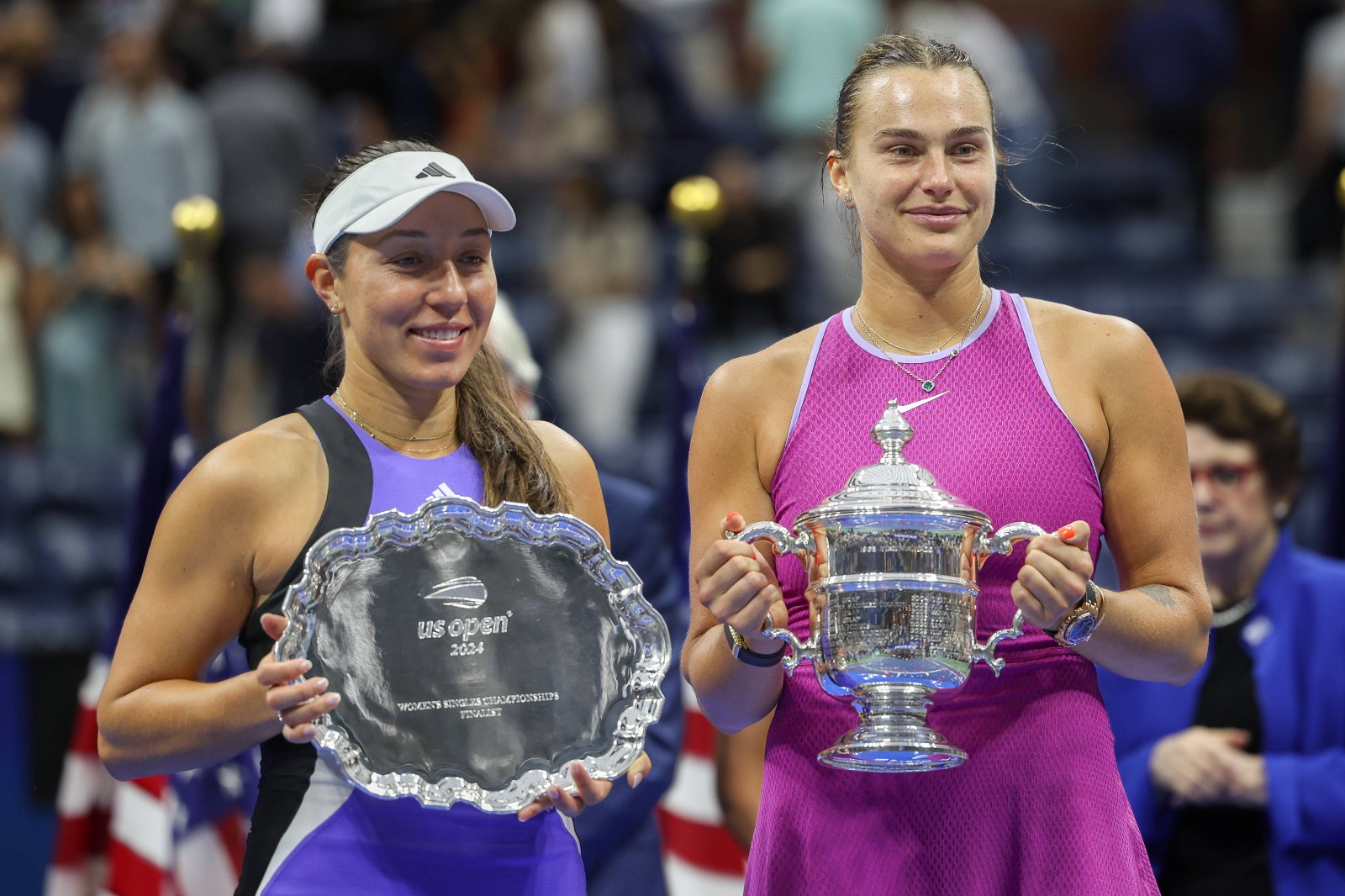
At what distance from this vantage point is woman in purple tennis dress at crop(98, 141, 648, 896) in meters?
2.04

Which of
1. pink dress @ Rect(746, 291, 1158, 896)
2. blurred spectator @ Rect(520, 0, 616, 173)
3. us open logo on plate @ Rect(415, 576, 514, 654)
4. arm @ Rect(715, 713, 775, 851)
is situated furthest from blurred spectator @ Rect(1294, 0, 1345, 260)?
us open logo on plate @ Rect(415, 576, 514, 654)

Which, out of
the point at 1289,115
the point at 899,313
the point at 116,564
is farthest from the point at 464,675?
the point at 1289,115

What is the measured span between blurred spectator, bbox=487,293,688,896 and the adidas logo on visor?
65 cm

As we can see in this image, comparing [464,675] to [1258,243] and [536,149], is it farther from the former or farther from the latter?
[1258,243]

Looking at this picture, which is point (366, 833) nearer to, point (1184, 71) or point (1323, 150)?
point (1323, 150)

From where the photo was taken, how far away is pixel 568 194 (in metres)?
7.76

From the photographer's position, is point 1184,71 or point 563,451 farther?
point 1184,71

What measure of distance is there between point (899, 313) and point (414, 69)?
7049 millimetres

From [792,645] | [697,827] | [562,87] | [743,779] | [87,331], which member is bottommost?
[697,827]

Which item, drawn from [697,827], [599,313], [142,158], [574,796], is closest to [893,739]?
[574,796]

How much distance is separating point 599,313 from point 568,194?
615 mm

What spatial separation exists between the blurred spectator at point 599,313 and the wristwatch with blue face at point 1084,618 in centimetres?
518

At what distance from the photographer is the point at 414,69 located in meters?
8.84

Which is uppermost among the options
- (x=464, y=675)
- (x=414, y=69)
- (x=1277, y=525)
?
(x=414, y=69)
